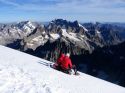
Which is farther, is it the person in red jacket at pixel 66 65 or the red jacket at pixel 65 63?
the red jacket at pixel 65 63

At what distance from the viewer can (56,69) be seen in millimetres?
28188

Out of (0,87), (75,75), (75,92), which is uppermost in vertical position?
(0,87)

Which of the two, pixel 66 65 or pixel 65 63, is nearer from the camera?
pixel 66 65

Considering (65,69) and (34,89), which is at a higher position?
(34,89)

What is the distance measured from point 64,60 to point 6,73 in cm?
1024

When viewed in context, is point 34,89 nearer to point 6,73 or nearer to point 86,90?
point 6,73

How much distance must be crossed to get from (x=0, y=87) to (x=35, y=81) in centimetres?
332

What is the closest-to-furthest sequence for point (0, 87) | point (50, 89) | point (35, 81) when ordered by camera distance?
point (0, 87)
point (50, 89)
point (35, 81)

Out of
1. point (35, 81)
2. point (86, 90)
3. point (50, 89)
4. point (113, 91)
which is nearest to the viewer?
point (50, 89)

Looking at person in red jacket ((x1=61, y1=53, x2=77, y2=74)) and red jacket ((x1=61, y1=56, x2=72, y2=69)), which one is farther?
red jacket ((x1=61, y1=56, x2=72, y2=69))

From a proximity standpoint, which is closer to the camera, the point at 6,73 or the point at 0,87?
the point at 0,87

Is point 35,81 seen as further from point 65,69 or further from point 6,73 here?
point 65,69

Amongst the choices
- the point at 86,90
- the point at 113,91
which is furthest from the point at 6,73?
the point at 113,91

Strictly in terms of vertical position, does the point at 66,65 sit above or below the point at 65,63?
below
